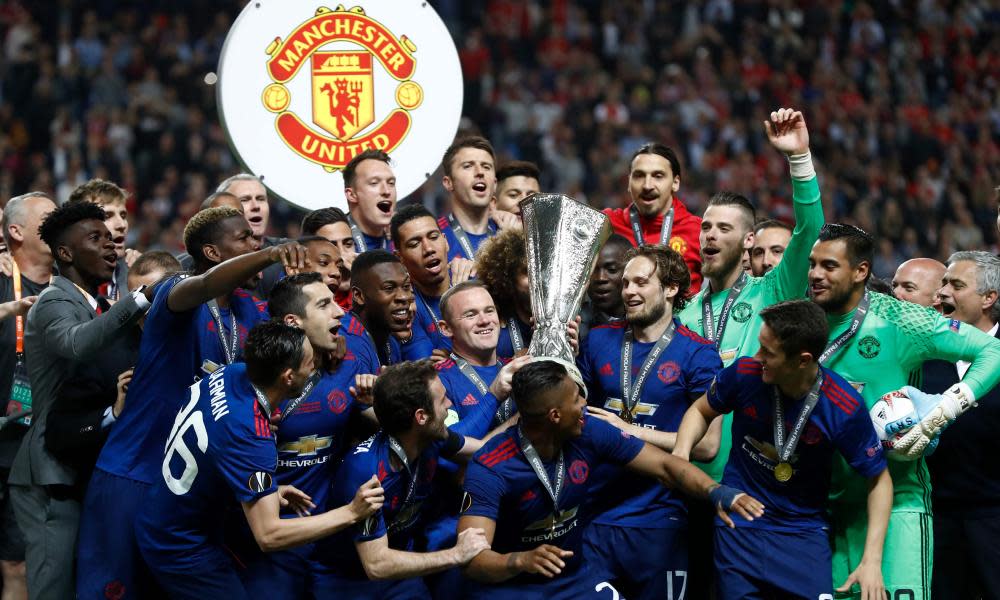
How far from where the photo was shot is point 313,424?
5176mm

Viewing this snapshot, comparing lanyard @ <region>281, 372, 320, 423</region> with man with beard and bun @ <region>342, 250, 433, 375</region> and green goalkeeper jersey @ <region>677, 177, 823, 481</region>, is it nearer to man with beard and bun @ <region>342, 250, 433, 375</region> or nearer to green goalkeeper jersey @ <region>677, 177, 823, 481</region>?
man with beard and bun @ <region>342, 250, 433, 375</region>

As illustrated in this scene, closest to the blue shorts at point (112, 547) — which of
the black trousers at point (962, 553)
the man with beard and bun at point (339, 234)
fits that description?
the man with beard and bun at point (339, 234)

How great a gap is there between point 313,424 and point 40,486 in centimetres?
148

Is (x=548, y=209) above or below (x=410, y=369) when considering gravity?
above

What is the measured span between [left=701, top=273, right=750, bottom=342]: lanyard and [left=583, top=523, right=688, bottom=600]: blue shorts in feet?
3.29

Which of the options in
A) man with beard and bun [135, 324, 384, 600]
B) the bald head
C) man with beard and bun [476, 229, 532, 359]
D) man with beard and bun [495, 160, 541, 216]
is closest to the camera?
man with beard and bun [135, 324, 384, 600]

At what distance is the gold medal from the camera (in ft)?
17.1

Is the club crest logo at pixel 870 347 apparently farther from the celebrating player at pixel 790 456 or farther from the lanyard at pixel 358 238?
the lanyard at pixel 358 238

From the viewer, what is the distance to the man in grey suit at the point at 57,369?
5.50 metres

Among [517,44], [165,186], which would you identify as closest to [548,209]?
[165,186]

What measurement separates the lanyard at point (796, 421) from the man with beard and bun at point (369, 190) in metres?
2.35

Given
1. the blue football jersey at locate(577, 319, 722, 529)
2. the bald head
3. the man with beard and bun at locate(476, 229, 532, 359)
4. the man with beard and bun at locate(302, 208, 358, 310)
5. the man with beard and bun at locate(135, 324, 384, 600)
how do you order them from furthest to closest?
1. the bald head
2. the man with beard and bun at locate(302, 208, 358, 310)
3. the man with beard and bun at locate(476, 229, 532, 359)
4. the blue football jersey at locate(577, 319, 722, 529)
5. the man with beard and bun at locate(135, 324, 384, 600)

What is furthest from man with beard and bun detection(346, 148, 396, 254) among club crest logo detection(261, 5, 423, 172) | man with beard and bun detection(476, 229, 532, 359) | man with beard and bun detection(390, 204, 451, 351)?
man with beard and bun detection(476, 229, 532, 359)

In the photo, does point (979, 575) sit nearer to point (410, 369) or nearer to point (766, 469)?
point (766, 469)
